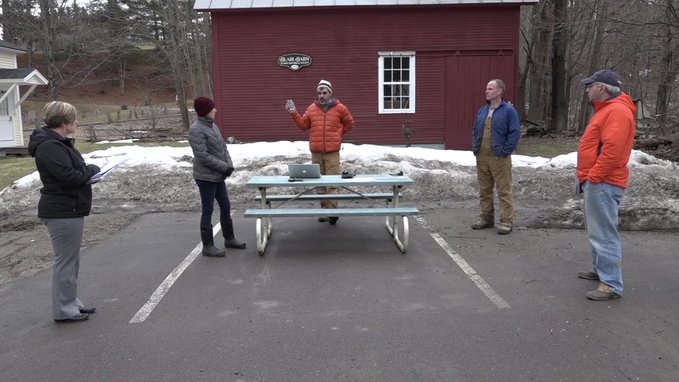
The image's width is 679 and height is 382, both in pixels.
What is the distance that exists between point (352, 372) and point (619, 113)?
3023mm

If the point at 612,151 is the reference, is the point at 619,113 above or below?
above

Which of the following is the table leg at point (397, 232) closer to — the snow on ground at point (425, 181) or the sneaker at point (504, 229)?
the sneaker at point (504, 229)

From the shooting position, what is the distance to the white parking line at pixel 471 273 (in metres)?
4.92

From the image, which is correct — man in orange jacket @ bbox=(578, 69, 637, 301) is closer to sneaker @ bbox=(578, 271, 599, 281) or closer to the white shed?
sneaker @ bbox=(578, 271, 599, 281)

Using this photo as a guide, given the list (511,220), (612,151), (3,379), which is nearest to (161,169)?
(511,220)

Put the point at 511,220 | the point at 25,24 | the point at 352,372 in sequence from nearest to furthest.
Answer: the point at 352,372 < the point at 511,220 < the point at 25,24

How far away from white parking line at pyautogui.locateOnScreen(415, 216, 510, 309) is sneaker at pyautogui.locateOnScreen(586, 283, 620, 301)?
0.75 metres

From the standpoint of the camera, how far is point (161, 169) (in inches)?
452

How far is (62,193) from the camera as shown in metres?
4.41

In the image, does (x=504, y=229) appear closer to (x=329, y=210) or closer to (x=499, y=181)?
(x=499, y=181)

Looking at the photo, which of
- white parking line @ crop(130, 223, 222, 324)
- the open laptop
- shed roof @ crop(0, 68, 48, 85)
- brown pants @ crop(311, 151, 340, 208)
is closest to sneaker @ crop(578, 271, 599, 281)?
the open laptop

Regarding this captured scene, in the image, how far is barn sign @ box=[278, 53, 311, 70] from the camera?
Result: 1669 cm

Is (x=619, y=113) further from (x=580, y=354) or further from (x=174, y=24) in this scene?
(x=174, y=24)

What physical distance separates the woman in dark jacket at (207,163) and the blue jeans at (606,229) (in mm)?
3626
